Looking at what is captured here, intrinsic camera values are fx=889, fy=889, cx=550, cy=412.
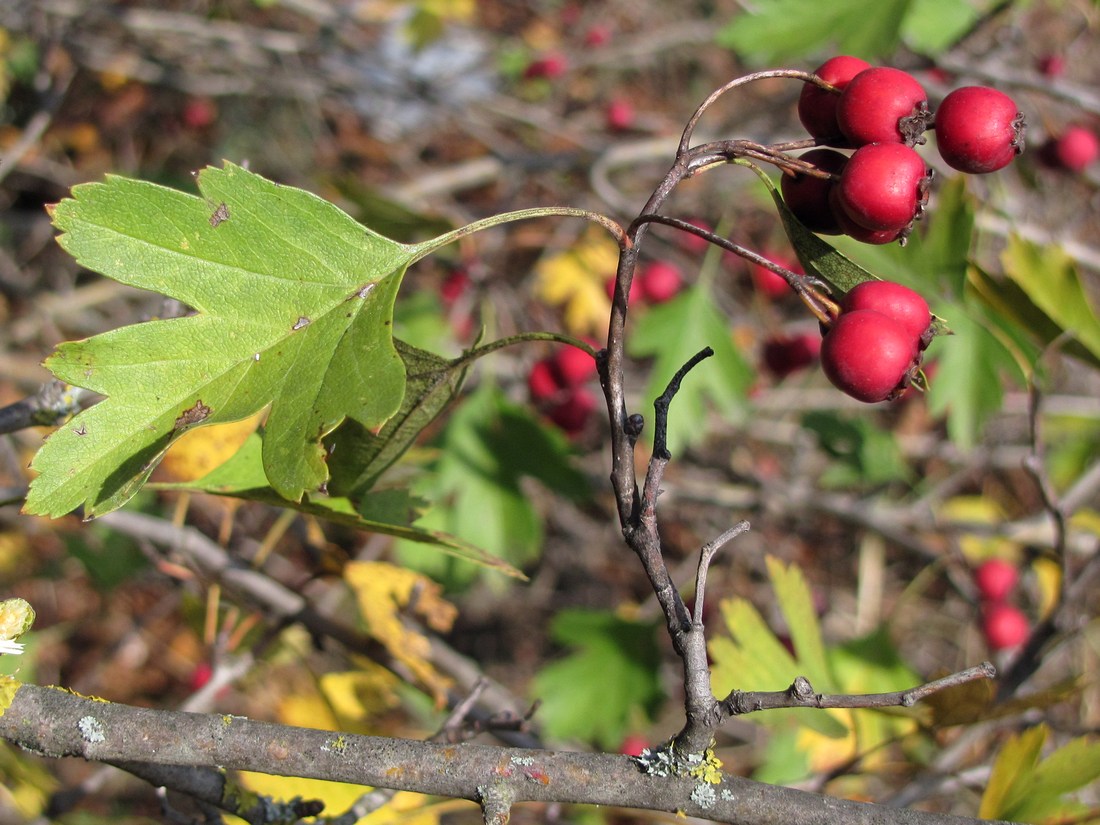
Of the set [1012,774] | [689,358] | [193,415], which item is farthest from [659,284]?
[193,415]

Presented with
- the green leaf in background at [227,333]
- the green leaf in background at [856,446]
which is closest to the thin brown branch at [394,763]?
the green leaf in background at [227,333]

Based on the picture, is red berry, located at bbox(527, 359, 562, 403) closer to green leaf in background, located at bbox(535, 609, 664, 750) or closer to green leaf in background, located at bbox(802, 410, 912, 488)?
green leaf in background, located at bbox(535, 609, 664, 750)

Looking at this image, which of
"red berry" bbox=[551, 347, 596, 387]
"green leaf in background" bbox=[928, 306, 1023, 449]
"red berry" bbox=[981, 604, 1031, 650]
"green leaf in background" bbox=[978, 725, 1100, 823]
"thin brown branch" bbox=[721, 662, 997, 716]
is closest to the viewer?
"thin brown branch" bbox=[721, 662, 997, 716]

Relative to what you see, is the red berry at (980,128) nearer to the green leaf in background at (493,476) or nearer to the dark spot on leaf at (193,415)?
the dark spot on leaf at (193,415)

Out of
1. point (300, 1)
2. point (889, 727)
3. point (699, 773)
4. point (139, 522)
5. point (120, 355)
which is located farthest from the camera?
point (300, 1)

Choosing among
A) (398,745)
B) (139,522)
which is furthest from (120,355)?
(139,522)

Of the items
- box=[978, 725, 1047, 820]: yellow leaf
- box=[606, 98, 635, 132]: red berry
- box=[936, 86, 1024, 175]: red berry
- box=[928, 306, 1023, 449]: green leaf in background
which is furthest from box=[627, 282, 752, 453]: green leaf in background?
box=[936, 86, 1024, 175]: red berry

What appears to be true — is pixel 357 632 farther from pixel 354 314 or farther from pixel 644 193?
pixel 644 193
